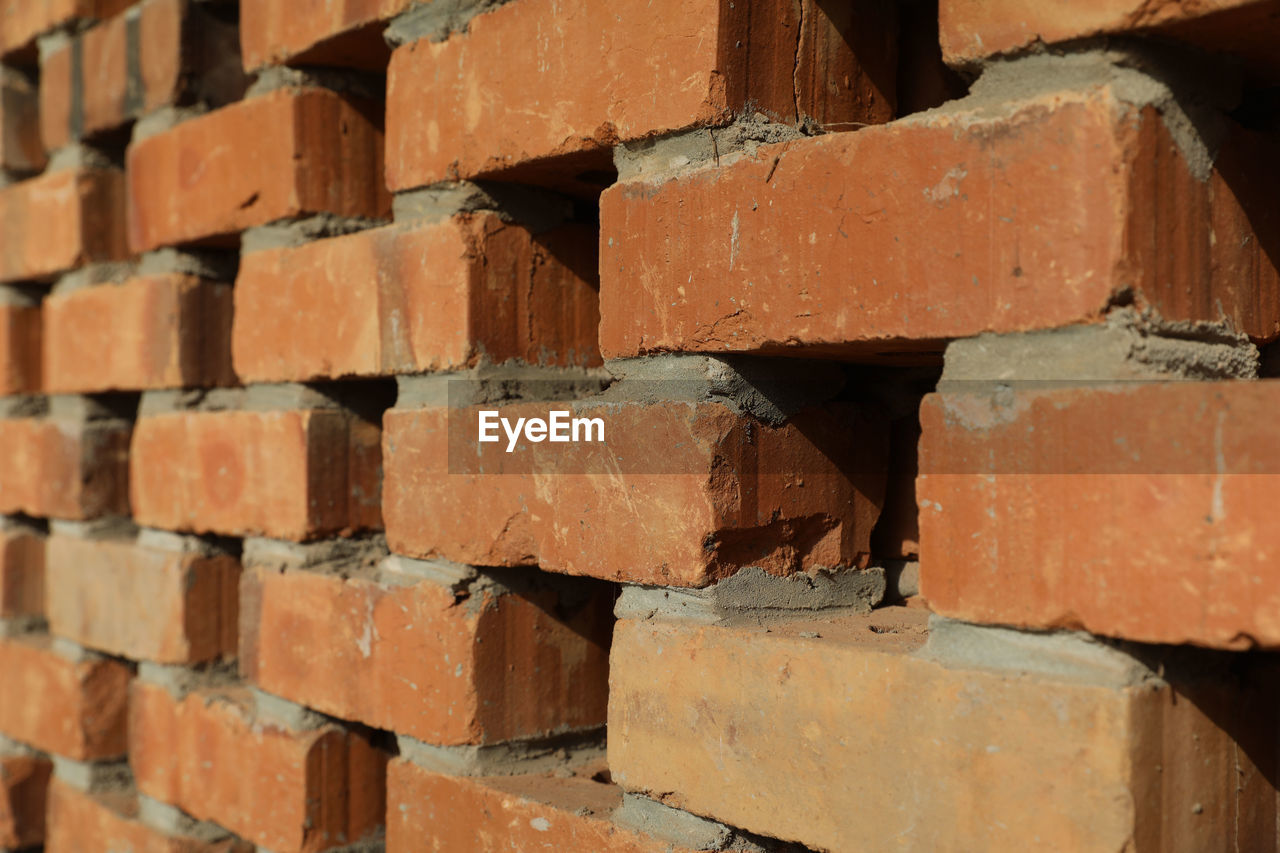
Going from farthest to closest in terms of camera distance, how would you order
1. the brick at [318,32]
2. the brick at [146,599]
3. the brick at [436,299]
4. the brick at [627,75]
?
the brick at [146,599]
the brick at [318,32]
the brick at [436,299]
the brick at [627,75]

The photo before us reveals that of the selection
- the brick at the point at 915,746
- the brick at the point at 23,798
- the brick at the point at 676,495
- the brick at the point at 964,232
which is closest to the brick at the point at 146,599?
the brick at the point at 23,798

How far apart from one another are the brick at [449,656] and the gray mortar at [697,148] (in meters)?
0.52

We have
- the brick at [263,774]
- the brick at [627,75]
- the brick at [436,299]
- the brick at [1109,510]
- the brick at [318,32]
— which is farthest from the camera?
the brick at [263,774]

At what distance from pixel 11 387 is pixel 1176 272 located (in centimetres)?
222

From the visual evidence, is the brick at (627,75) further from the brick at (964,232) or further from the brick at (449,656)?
the brick at (449,656)

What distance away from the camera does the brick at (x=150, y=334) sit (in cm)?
182

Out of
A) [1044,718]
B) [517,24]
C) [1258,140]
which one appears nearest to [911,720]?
[1044,718]

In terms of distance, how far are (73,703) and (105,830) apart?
24 centimetres

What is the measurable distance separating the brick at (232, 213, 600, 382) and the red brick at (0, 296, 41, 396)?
1.03 metres

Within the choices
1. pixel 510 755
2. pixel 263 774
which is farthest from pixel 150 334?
pixel 510 755

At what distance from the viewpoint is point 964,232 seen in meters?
0.87

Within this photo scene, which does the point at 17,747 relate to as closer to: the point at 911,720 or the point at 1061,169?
the point at 911,720

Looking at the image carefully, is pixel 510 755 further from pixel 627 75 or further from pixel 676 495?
pixel 627 75

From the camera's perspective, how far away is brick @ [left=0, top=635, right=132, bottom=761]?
2.05 meters
